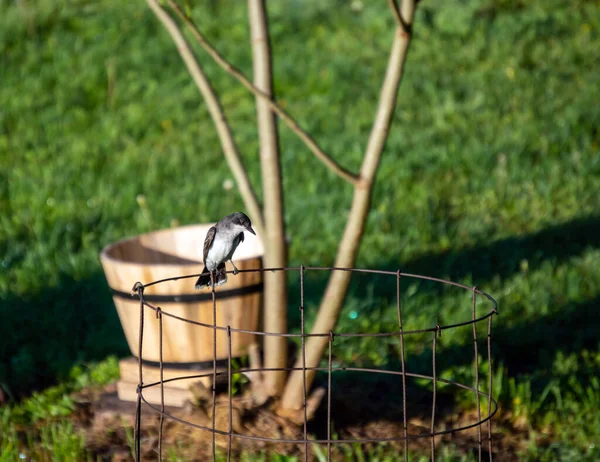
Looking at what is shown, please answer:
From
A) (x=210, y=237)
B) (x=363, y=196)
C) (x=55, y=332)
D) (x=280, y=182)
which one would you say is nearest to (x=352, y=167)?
(x=55, y=332)

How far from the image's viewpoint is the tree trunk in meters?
3.21

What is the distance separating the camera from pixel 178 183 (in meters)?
6.55

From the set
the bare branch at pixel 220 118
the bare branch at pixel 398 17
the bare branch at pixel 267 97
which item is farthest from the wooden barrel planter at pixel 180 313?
the bare branch at pixel 398 17

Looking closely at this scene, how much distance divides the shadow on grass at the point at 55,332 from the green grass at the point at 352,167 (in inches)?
0.5

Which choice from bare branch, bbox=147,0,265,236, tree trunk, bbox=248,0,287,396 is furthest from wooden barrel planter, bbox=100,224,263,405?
bare branch, bbox=147,0,265,236

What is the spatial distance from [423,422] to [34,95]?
19.5 feet

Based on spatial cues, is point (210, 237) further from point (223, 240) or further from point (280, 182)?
point (280, 182)

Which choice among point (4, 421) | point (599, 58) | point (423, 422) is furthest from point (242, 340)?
point (599, 58)

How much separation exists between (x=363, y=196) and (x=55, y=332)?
233 cm

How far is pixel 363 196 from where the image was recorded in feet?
10.2

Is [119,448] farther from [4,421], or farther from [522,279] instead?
[522,279]

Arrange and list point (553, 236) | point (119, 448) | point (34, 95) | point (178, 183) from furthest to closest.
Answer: point (34, 95)
point (178, 183)
point (553, 236)
point (119, 448)

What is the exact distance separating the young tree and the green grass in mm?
916

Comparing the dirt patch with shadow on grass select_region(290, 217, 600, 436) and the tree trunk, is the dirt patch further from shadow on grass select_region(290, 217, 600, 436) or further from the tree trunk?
the tree trunk
